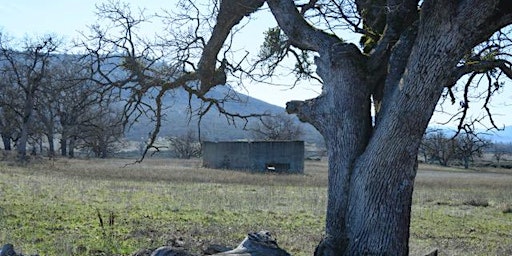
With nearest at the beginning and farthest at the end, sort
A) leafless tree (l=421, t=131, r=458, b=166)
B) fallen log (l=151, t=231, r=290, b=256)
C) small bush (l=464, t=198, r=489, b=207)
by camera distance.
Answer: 1. fallen log (l=151, t=231, r=290, b=256)
2. leafless tree (l=421, t=131, r=458, b=166)
3. small bush (l=464, t=198, r=489, b=207)

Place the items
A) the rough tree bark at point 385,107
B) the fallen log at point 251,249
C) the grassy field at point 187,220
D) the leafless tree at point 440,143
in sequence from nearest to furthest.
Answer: the fallen log at point 251,249
the rough tree bark at point 385,107
the grassy field at point 187,220
the leafless tree at point 440,143

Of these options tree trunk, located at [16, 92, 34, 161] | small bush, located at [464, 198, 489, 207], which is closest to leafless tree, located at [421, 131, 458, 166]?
small bush, located at [464, 198, 489, 207]

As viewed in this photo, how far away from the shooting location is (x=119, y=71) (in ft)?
39.8

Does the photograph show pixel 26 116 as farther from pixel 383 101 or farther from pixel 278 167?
pixel 383 101

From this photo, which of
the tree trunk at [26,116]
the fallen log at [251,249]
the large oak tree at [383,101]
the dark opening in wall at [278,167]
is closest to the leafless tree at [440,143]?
the large oak tree at [383,101]

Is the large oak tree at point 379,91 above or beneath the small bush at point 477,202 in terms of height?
above

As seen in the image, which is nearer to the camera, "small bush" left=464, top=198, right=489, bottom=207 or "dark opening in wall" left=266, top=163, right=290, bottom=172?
"small bush" left=464, top=198, right=489, bottom=207

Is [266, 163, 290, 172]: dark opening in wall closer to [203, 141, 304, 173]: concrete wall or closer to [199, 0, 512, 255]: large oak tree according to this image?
[203, 141, 304, 173]: concrete wall

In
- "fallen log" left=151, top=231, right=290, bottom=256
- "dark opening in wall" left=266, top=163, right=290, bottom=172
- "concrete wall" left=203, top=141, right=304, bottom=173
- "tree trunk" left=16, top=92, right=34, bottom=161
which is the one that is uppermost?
"tree trunk" left=16, top=92, right=34, bottom=161

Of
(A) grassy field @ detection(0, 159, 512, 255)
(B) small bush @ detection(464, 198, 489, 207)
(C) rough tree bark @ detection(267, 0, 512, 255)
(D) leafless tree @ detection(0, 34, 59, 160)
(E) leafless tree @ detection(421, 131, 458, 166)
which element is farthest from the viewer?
(D) leafless tree @ detection(0, 34, 59, 160)

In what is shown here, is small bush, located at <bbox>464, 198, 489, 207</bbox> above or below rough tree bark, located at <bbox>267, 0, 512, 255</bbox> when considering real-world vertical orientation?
below

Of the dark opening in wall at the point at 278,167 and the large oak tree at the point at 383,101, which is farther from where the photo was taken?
the dark opening in wall at the point at 278,167

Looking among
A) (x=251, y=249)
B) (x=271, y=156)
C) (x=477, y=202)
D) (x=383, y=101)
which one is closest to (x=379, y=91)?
(x=383, y=101)

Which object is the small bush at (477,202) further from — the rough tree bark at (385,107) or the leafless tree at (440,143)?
the rough tree bark at (385,107)
